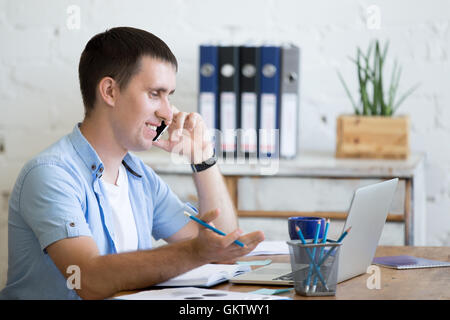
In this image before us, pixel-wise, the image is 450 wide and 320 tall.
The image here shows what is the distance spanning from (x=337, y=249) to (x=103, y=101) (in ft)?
2.08

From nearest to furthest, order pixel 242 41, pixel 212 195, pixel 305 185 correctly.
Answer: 1. pixel 212 195
2. pixel 305 185
3. pixel 242 41

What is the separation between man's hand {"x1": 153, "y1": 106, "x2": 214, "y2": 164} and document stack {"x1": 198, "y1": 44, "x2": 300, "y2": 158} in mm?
612

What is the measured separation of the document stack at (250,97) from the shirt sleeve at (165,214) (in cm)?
63

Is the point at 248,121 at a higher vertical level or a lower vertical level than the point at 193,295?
higher

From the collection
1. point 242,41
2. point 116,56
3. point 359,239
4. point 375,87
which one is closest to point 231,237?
point 359,239

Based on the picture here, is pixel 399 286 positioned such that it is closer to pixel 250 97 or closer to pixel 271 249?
pixel 271 249

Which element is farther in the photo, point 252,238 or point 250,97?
point 250,97

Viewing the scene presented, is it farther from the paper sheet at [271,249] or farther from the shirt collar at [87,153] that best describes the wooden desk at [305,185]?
the shirt collar at [87,153]

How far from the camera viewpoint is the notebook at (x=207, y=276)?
1172 mm

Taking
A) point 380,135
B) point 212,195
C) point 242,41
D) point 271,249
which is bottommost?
point 271,249

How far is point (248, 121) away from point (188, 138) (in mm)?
639

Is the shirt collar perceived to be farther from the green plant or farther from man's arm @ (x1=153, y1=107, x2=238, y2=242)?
the green plant

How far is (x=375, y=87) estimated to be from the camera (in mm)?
2350

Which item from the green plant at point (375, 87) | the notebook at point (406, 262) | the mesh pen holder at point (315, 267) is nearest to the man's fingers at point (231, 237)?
the mesh pen holder at point (315, 267)
